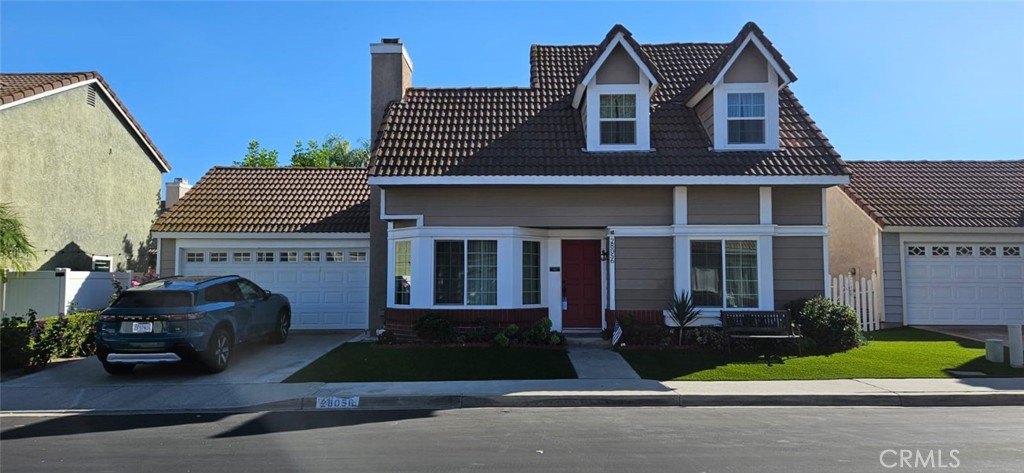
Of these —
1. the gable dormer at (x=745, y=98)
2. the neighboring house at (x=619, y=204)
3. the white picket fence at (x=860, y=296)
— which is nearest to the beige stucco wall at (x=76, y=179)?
the neighboring house at (x=619, y=204)

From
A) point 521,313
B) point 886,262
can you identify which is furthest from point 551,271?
point 886,262

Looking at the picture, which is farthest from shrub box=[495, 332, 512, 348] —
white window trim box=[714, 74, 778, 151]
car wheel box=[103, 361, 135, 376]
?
car wheel box=[103, 361, 135, 376]

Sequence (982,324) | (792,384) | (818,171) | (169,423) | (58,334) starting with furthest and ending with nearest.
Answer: (982,324), (818,171), (58,334), (792,384), (169,423)

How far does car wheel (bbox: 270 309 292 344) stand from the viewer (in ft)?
43.6

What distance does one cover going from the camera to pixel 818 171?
491 inches

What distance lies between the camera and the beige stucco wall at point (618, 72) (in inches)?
532

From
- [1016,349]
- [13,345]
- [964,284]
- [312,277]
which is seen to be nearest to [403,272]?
[312,277]

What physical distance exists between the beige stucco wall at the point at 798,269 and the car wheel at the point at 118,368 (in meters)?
12.3

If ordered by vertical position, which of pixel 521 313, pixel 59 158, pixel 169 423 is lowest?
pixel 169 423

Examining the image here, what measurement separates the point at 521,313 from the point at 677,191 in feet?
13.7

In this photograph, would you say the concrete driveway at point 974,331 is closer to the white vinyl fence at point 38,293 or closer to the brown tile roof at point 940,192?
the brown tile roof at point 940,192

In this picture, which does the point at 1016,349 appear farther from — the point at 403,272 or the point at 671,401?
the point at 403,272

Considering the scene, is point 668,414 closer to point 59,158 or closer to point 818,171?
point 818,171

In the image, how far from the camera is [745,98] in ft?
44.2
